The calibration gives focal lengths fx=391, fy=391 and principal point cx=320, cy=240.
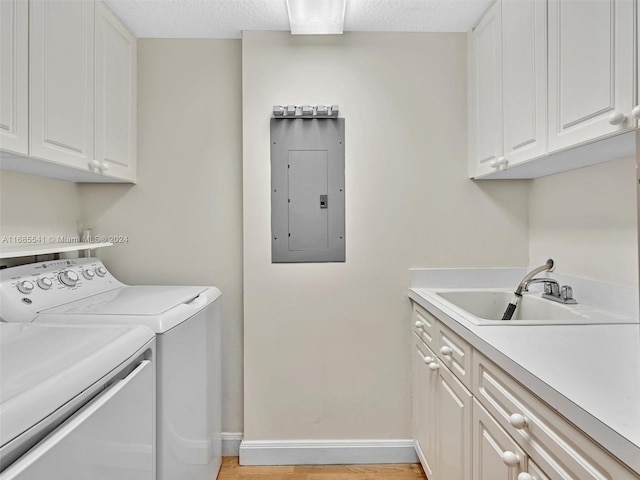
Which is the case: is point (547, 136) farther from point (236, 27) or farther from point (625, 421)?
point (236, 27)

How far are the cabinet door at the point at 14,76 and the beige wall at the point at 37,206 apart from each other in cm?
48

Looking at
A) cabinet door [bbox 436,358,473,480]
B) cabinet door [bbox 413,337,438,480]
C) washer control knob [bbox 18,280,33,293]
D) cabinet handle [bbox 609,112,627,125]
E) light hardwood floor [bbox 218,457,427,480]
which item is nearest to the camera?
cabinet handle [bbox 609,112,627,125]

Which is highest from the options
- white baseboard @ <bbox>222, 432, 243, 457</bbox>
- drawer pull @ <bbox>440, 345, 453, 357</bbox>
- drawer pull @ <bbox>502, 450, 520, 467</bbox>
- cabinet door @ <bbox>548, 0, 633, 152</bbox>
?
cabinet door @ <bbox>548, 0, 633, 152</bbox>

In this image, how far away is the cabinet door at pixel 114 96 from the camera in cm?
179

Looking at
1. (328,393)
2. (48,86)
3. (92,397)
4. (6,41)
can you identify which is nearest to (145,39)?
(48,86)

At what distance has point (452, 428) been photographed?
1.48 metres

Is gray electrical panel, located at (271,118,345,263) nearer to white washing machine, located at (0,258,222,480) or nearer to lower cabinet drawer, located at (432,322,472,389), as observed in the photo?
white washing machine, located at (0,258,222,480)

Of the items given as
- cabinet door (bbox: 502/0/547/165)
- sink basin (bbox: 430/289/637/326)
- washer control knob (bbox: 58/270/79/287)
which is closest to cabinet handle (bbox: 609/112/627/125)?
cabinet door (bbox: 502/0/547/165)

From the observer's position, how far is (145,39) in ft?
7.07

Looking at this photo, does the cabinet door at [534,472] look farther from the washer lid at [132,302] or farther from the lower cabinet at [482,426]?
the washer lid at [132,302]

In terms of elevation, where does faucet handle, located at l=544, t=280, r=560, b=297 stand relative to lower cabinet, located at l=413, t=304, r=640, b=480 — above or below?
above

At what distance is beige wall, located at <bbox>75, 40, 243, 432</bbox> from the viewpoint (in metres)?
2.18

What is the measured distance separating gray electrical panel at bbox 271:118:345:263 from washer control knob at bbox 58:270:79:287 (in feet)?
3.02

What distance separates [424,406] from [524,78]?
1513mm
